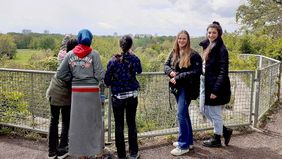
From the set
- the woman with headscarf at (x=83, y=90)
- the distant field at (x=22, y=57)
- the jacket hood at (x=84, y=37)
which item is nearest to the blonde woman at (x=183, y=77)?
the woman with headscarf at (x=83, y=90)

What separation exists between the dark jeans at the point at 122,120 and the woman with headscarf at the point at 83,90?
0.29 meters

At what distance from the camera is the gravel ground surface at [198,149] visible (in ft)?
16.6

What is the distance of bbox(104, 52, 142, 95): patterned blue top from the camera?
4422 millimetres

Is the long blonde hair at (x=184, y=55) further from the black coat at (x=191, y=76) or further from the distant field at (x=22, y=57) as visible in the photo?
the distant field at (x=22, y=57)

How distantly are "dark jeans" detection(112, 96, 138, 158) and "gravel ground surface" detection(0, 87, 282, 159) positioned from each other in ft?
1.25

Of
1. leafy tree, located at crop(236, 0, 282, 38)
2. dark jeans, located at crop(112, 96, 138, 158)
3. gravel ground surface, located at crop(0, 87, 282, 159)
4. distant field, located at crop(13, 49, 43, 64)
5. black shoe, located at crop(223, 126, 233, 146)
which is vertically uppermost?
leafy tree, located at crop(236, 0, 282, 38)

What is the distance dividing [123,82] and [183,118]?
1122 millimetres

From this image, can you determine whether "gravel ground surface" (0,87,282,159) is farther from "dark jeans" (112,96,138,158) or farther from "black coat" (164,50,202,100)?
"black coat" (164,50,202,100)

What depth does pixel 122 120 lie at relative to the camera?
4676mm

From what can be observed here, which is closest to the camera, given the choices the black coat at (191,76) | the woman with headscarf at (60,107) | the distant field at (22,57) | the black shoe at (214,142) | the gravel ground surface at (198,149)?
the woman with headscarf at (60,107)

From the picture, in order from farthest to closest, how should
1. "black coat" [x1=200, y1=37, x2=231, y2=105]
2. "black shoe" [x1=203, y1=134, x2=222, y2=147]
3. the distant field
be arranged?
the distant field, "black shoe" [x1=203, y1=134, x2=222, y2=147], "black coat" [x1=200, y1=37, x2=231, y2=105]

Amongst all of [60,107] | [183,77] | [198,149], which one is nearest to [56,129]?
[60,107]

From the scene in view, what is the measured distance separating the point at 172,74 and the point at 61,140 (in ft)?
6.05

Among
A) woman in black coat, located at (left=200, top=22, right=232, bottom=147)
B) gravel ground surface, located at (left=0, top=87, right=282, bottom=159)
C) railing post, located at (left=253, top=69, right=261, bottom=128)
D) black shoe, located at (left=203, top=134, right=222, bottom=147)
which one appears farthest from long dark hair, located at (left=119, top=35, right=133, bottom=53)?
railing post, located at (left=253, top=69, right=261, bottom=128)
